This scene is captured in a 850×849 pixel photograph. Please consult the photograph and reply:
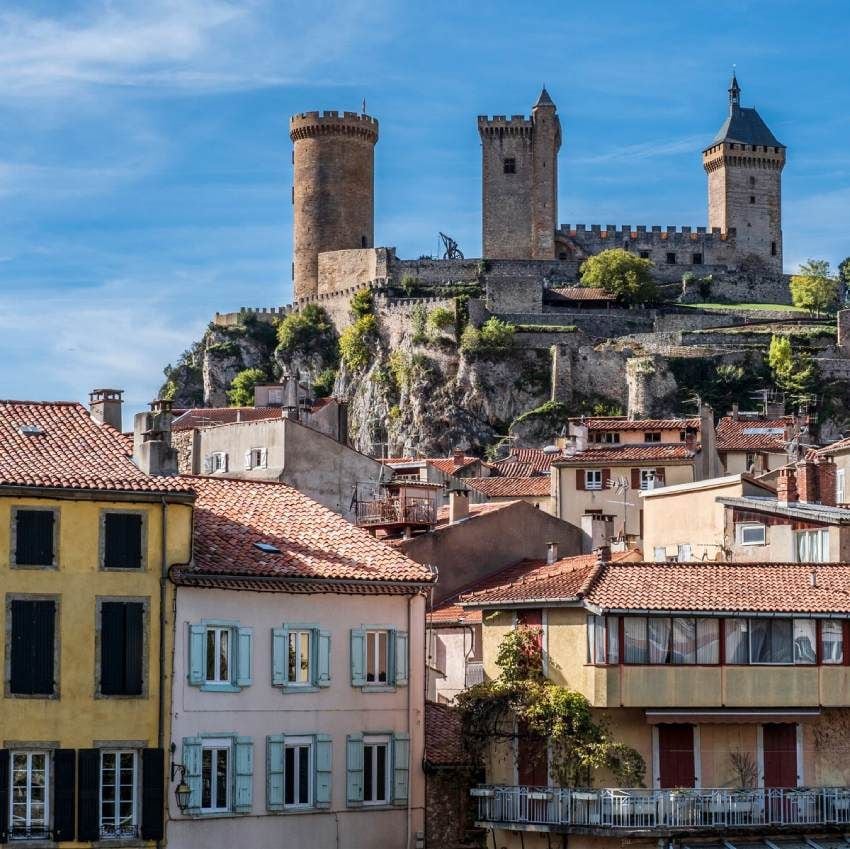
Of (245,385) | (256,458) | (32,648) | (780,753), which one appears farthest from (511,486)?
(245,385)

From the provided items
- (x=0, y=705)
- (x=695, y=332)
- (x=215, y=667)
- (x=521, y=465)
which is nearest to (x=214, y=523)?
(x=215, y=667)

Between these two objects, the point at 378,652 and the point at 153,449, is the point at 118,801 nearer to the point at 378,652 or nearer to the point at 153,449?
the point at 378,652

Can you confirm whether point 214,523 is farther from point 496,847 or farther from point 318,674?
point 496,847

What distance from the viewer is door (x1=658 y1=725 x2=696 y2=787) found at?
44.5 metres

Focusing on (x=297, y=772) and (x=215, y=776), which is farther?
(x=297, y=772)

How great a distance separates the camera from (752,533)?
5347 centimetres

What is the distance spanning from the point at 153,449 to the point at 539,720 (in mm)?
11707

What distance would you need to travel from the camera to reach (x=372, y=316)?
14962cm

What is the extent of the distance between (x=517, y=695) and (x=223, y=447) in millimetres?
26920

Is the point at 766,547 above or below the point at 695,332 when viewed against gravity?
below

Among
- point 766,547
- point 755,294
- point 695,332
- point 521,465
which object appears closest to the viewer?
point 766,547

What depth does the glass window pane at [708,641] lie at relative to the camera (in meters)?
44.3

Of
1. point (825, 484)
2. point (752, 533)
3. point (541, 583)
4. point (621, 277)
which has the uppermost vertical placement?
point (621, 277)

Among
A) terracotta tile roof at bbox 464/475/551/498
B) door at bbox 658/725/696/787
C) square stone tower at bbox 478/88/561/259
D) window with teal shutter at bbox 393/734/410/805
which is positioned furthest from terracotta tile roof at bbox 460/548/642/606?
square stone tower at bbox 478/88/561/259
